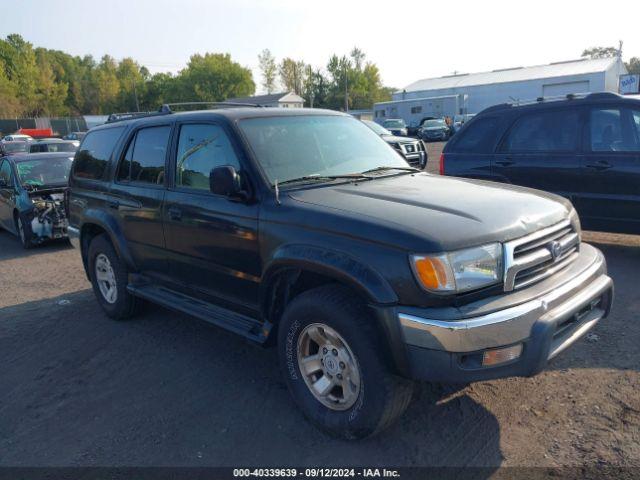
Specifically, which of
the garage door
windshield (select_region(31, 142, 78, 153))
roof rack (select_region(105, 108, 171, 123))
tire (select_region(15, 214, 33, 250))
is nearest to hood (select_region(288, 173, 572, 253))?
roof rack (select_region(105, 108, 171, 123))

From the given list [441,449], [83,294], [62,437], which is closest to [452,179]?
[441,449]

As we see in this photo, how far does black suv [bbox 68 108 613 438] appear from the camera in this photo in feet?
8.76

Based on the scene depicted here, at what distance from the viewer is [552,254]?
3074 mm

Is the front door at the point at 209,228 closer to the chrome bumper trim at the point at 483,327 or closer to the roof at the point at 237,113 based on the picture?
the roof at the point at 237,113

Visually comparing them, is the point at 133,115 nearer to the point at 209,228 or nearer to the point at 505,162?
the point at 209,228

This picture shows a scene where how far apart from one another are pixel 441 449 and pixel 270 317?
4.41ft

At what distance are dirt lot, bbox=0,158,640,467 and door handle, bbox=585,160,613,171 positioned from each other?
168cm

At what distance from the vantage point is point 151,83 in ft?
310

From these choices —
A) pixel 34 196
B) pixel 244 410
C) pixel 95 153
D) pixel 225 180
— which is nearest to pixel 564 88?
pixel 34 196

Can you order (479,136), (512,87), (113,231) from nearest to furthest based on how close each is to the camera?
(113,231) < (479,136) < (512,87)

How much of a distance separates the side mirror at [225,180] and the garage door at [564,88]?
46.2 meters

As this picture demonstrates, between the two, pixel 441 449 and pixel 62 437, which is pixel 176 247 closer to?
pixel 62 437

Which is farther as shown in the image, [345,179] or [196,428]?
[345,179]

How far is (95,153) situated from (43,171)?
505 cm
